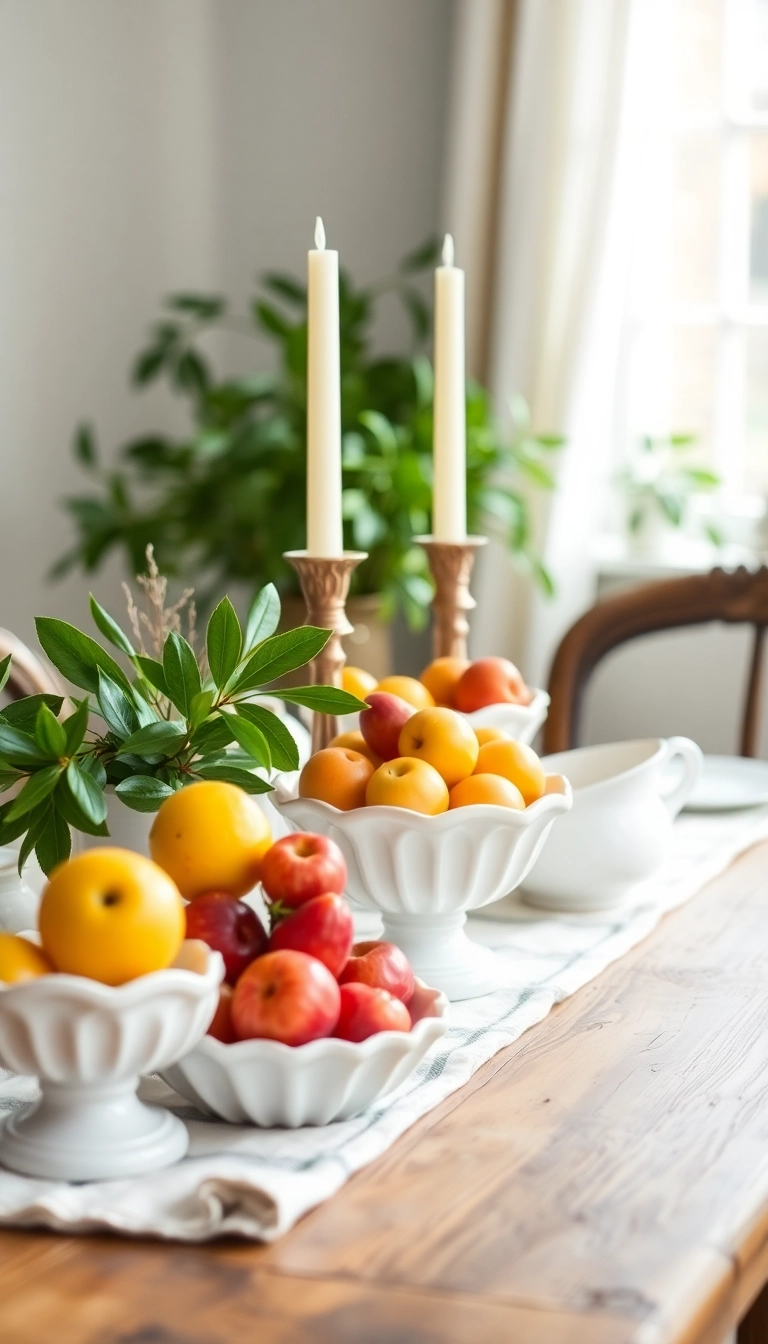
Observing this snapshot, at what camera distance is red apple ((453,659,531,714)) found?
1.19 meters

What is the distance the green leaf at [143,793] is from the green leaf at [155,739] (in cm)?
2

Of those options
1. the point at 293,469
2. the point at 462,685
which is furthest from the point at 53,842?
the point at 293,469

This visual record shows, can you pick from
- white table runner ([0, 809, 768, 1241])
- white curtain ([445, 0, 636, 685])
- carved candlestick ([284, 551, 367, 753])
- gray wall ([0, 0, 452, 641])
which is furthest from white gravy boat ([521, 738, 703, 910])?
gray wall ([0, 0, 452, 641])

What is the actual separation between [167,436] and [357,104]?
753mm

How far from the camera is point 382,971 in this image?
2.59 ft

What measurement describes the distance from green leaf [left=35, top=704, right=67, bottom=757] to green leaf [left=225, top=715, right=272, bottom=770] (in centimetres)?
10

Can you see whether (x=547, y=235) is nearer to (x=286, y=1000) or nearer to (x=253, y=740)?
(x=253, y=740)

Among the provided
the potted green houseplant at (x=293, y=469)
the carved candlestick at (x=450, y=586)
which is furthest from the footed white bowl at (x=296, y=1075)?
the potted green houseplant at (x=293, y=469)

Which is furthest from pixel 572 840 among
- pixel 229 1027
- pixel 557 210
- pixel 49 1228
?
pixel 557 210

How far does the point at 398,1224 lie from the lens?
669mm

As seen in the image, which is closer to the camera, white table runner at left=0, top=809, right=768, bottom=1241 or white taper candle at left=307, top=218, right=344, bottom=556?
white table runner at left=0, top=809, right=768, bottom=1241

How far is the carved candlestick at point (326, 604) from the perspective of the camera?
44.8 inches

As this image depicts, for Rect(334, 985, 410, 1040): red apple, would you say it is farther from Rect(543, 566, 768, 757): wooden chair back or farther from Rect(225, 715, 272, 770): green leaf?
Rect(543, 566, 768, 757): wooden chair back

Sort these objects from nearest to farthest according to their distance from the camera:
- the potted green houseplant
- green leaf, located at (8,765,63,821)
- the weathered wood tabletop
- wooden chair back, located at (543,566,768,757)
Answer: the weathered wood tabletop < green leaf, located at (8,765,63,821) < wooden chair back, located at (543,566,768,757) < the potted green houseplant
